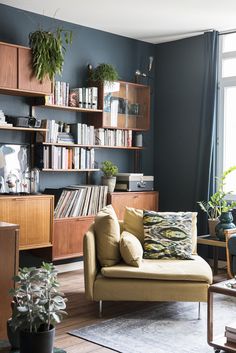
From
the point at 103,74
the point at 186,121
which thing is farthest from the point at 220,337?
the point at 186,121

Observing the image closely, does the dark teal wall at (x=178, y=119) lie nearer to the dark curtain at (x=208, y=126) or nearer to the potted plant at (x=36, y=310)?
the dark curtain at (x=208, y=126)

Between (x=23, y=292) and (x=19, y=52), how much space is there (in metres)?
3.27

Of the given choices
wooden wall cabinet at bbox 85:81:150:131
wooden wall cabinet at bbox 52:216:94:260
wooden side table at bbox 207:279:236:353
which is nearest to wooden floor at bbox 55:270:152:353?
wooden wall cabinet at bbox 52:216:94:260

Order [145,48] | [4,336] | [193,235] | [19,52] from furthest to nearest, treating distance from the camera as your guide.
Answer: [145,48] < [19,52] < [193,235] < [4,336]

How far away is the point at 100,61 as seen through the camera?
20.1 feet

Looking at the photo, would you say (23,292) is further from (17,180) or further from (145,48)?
(145,48)

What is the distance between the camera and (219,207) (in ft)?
19.3

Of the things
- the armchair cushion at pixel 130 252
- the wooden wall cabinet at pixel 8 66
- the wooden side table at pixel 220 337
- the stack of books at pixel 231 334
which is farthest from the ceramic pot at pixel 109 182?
the stack of books at pixel 231 334

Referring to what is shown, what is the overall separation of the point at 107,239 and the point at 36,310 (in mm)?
2021

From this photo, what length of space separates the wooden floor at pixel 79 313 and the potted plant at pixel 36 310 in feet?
4.22

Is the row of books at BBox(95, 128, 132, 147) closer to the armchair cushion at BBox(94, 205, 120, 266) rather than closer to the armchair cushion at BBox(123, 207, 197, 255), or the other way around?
the armchair cushion at BBox(123, 207, 197, 255)

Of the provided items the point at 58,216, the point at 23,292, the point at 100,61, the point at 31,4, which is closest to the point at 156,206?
the point at 58,216

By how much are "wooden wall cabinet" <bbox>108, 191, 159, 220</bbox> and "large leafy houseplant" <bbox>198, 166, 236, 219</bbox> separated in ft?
2.18

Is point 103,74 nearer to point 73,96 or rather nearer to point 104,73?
point 104,73
